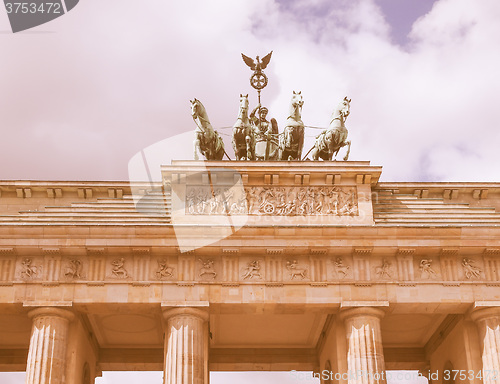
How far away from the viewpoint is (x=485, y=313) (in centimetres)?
2786

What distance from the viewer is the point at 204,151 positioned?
104 ft

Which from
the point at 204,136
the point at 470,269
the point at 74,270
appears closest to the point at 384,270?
the point at 470,269

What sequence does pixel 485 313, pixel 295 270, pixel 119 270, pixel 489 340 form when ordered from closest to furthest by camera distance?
pixel 489 340, pixel 485 313, pixel 119 270, pixel 295 270

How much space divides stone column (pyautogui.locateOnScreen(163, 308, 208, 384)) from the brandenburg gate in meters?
0.04

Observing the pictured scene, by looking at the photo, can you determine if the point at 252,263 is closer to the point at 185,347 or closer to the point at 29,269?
the point at 185,347

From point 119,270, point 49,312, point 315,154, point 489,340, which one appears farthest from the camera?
point 315,154

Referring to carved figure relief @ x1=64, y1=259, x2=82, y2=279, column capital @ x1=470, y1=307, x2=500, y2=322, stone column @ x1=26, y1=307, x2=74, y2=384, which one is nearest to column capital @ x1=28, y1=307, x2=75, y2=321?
stone column @ x1=26, y1=307, x2=74, y2=384

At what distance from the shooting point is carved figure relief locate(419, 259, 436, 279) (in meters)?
28.4

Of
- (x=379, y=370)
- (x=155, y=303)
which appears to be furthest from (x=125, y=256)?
(x=379, y=370)

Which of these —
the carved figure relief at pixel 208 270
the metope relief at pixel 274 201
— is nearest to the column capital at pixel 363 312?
the metope relief at pixel 274 201

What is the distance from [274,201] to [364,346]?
5.99 meters

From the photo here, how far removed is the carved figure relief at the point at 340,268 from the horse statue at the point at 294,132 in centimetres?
552

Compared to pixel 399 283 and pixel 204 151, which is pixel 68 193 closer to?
pixel 204 151

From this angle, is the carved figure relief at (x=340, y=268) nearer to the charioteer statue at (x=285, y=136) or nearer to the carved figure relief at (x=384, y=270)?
the carved figure relief at (x=384, y=270)
